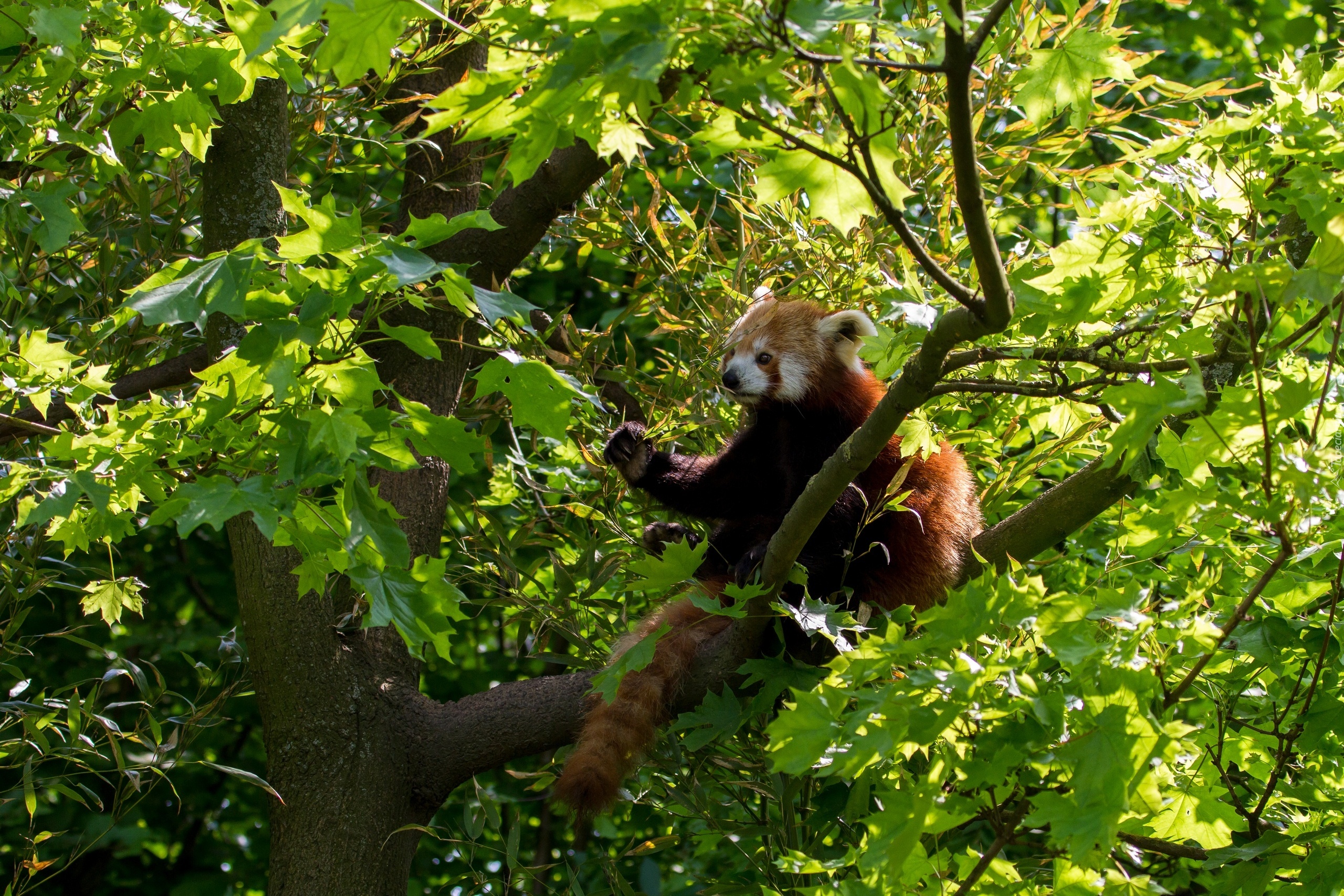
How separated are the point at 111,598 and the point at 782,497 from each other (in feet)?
Result: 6.18

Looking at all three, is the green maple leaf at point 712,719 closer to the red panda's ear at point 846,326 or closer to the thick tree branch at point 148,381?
the red panda's ear at point 846,326

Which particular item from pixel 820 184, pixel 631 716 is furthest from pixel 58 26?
pixel 631 716

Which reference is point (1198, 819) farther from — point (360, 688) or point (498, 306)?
point (360, 688)

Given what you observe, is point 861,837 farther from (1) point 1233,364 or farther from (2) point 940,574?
(1) point 1233,364

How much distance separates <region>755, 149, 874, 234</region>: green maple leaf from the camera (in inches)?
58.5

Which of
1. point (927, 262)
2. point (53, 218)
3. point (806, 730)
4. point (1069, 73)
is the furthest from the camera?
point (53, 218)

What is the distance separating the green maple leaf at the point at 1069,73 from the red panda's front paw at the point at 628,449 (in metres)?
1.53

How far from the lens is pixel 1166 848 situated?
1.93m

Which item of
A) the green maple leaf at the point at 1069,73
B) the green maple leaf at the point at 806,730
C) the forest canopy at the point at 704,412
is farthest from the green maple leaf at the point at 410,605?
the green maple leaf at the point at 1069,73

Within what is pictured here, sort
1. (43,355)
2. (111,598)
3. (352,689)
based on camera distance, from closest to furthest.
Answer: (43,355) < (111,598) < (352,689)

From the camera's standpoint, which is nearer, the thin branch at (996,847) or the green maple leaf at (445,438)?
the thin branch at (996,847)

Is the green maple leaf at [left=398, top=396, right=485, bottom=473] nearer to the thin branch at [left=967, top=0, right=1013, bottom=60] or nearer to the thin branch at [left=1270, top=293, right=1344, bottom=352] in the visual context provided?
the thin branch at [left=967, top=0, right=1013, bottom=60]

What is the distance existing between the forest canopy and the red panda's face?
0.41ft

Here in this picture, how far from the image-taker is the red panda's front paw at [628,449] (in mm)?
3246
